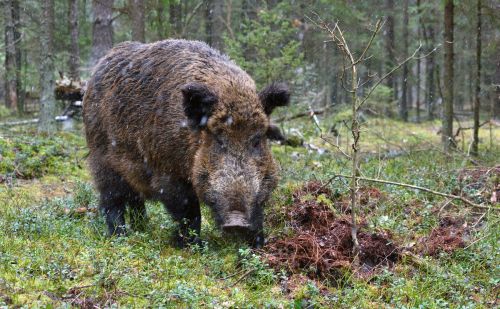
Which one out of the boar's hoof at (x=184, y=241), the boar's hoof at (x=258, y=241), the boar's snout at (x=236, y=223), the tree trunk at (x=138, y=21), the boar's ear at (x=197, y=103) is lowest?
the boar's hoof at (x=184, y=241)

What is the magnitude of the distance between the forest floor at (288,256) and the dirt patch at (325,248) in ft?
Answer: 0.04

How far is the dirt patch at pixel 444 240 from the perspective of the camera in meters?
5.75

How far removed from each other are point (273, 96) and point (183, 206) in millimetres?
1526

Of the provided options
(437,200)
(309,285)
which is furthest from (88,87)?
(437,200)

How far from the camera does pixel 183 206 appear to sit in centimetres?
605

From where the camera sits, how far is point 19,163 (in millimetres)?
9961

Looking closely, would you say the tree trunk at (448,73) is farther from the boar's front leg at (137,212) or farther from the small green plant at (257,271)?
the small green plant at (257,271)

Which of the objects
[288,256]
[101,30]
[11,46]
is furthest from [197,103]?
[11,46]

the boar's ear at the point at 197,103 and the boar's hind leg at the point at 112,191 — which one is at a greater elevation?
the boar's ear at the point at 197,103

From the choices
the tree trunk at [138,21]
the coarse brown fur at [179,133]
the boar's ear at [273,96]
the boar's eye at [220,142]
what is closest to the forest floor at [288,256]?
the coarse brown fur at [179,133]

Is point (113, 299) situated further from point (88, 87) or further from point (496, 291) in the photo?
point (88, 87)

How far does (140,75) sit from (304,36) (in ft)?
58.2

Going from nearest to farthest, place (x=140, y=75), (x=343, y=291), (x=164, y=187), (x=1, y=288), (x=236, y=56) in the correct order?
1. (x=1, y=288)
2. (x=343, y=291)
3. (x=164, y=187)
4. (x=140, y=75)
5. (x=236, y=56)

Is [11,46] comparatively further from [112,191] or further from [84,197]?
[112,191]
